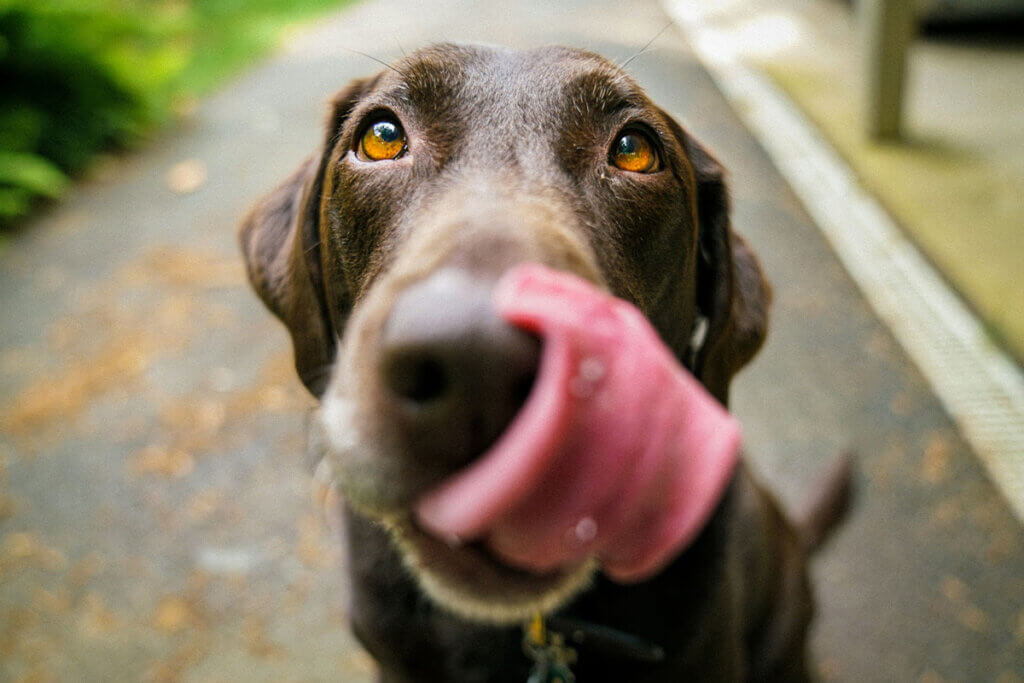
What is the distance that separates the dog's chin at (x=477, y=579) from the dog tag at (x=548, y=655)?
0.63m

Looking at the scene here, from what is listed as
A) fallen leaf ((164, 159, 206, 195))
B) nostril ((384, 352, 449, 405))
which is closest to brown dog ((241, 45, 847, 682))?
nostril ((384, 352, 449, 405))

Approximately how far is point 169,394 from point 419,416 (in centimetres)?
382

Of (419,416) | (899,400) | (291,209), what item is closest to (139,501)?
(291,209)

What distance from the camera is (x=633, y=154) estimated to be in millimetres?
1742

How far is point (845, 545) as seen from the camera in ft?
10.7

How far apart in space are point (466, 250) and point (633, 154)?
0.77 metres

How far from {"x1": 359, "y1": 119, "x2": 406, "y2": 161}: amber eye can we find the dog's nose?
82 centimetres

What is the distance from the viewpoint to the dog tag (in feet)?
6.18

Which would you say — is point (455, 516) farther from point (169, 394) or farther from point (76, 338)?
point (76, 338)

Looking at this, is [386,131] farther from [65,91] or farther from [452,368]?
[65,91]

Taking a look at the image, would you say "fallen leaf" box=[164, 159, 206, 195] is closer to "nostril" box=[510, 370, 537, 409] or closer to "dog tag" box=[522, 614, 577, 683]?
"dog tag" box=[522, 614, 577, 683]

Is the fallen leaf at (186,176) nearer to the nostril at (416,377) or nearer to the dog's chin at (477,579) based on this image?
the dog's chin at (477,579)

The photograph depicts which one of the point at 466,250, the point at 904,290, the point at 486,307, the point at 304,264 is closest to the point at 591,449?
the point at 486,307

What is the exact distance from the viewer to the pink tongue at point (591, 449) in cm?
87
